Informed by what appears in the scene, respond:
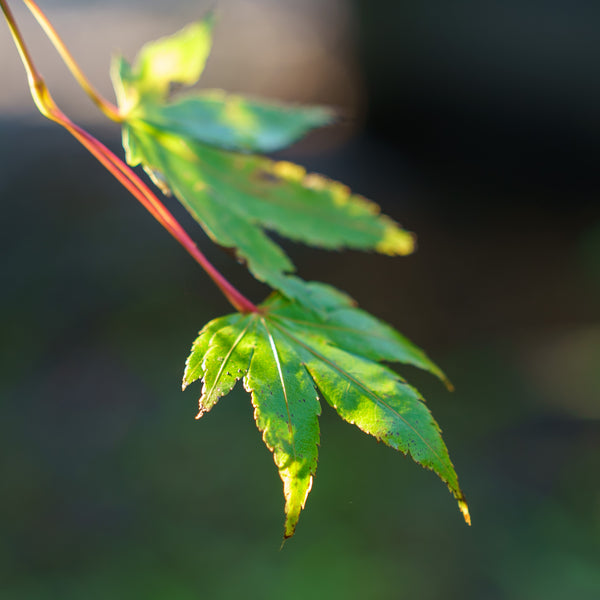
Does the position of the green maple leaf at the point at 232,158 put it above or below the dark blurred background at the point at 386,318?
above

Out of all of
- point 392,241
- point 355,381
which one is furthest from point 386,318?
point 355,381

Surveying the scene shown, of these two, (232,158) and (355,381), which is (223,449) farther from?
(355,381)

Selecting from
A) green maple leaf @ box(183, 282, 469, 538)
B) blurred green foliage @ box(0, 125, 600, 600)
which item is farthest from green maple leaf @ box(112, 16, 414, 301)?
blurred green foliage @ box(0, 125, 600, 600)

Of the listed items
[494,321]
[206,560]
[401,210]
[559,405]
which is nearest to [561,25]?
[401,210]

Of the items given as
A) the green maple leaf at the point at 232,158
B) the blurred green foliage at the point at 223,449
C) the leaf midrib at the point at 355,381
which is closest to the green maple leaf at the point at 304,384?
the leaf midrib at the point at 355,381

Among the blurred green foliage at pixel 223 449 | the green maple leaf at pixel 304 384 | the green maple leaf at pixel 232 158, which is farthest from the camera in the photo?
the blurred green foliage at pixel 223 449

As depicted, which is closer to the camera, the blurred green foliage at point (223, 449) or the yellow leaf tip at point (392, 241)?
the yellow leaf tip at point (392, 241)

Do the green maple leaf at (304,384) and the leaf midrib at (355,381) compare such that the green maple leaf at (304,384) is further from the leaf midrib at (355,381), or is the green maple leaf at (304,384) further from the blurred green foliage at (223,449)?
the blurred green foliage at (223,449)
